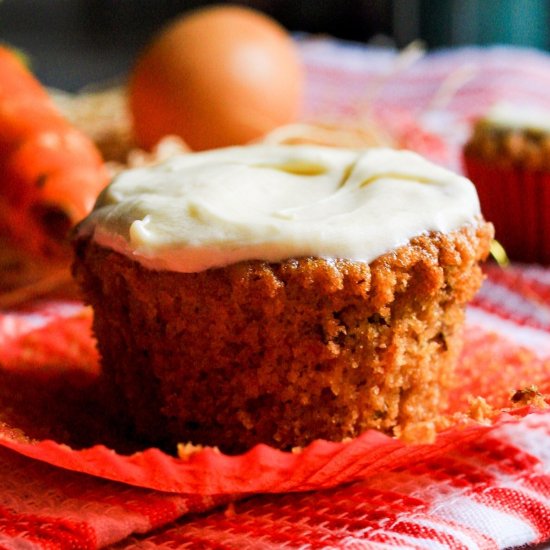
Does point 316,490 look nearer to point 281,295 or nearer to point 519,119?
point 281,295

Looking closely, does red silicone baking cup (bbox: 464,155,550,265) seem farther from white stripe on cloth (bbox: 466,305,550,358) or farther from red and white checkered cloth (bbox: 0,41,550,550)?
red and white checkered cloth (bbox: 0,41,550,550)

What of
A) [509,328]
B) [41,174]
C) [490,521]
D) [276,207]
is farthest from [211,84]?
[490,521]

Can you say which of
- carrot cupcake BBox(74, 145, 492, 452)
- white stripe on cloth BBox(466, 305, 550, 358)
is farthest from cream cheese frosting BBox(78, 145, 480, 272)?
white stripe on cloth BBox(466, 305, 550, 358)

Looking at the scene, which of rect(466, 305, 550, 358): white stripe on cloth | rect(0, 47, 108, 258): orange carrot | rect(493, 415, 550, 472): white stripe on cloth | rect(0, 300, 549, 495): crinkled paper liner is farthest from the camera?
rect(0, 47, 108, 258): orange carrot

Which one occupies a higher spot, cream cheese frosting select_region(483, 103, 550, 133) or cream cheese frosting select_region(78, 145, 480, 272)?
cream cheese frosting select_region(78, 145, 480, 272)

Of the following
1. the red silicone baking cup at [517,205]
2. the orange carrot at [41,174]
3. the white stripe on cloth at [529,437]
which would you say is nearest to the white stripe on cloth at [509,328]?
the white stripe on cloth at [529,437]

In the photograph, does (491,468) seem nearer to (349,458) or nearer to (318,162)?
(349,458)
